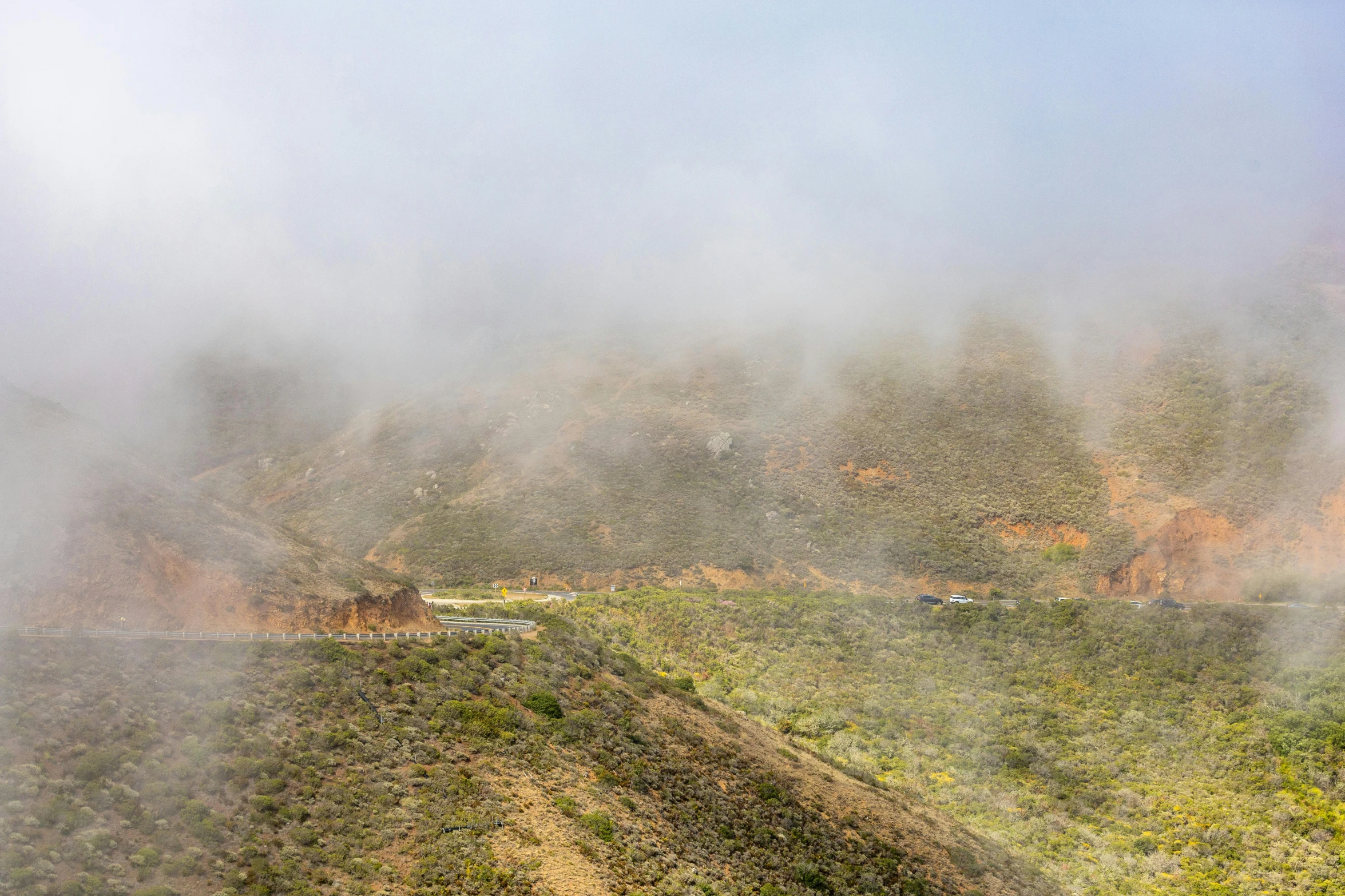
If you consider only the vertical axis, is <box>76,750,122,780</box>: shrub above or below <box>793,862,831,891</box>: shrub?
above

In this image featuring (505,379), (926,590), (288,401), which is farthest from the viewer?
(288,401)

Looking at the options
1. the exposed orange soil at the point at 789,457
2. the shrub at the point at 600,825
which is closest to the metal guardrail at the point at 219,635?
the shrub at the point at 600,825

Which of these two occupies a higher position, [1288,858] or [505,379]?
[505,379]

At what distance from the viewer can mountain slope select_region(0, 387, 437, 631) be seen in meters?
18.9

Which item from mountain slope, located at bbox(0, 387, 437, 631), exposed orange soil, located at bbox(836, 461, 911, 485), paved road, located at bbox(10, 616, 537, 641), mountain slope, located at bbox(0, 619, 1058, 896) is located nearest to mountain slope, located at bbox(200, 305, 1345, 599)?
exposed orange soil, located at bbox(836, 461, 911, 485)

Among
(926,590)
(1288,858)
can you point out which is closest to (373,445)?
(926,590)

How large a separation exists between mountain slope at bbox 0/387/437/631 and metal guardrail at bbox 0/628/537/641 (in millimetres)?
313

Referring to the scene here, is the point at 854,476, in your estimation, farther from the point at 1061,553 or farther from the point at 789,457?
the point at 1061,553

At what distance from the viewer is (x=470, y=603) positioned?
38.5m

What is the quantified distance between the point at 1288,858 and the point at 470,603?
3103 cm

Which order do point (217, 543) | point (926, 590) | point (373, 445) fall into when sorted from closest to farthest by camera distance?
point (217, 543)
point (926, 590)
point (373, 445)

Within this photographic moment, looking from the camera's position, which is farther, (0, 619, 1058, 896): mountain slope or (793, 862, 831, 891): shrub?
(793, 862, 831, 891): shrub

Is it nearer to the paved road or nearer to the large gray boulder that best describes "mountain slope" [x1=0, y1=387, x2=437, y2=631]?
the paved road

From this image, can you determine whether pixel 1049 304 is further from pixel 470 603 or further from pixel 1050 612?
pixel 470 603
